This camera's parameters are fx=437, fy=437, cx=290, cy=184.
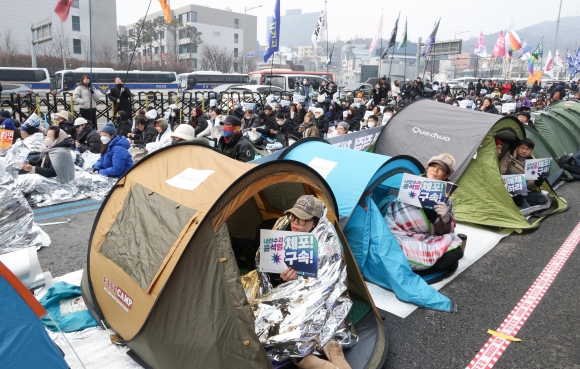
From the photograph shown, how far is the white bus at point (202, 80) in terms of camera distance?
28.2 meters

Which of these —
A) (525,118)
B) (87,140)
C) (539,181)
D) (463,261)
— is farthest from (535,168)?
(87,140)

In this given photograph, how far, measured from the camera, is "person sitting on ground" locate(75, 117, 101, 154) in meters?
8.99

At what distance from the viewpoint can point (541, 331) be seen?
356 cm

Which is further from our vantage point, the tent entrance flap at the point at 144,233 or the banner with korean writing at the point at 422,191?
the banner with korean writing at the point at 422,191

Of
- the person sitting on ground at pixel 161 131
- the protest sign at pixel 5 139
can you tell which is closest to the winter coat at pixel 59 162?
the protest sign at pixel 5 139

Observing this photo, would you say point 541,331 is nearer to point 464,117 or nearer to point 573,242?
point 573,242

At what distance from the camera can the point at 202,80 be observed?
2933 centimetres

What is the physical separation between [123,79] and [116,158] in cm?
2034

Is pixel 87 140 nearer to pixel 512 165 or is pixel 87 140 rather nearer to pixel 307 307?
pixel 307 307

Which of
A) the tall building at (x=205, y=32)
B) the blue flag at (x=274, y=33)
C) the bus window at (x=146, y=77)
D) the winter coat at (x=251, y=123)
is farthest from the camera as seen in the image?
the tall building at (x=205, y=32)

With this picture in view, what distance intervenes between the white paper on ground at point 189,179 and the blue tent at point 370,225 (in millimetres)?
1628

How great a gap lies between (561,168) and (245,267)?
7.26 metres

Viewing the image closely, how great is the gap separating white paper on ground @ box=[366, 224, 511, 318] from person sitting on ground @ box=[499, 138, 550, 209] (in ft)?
3.64

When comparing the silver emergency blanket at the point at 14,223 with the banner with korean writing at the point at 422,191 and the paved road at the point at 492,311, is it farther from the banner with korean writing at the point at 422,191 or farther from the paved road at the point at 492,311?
the banner with korean writing at the point at 422,191
